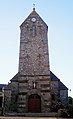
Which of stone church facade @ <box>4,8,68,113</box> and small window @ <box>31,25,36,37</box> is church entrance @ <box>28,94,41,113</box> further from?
small window @ <box>31,25,36,37</box>

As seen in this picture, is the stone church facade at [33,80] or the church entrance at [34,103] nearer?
the church entrance at [34,103]

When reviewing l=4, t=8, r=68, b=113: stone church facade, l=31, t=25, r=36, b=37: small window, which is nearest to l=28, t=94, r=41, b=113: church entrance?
l=4, t=8, r=68, b=113: stone church facade

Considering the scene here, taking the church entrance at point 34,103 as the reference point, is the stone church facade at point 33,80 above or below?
above

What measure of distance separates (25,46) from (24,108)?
1012 centimetres

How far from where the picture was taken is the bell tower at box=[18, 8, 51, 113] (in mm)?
35406

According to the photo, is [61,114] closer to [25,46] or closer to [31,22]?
[25,46]

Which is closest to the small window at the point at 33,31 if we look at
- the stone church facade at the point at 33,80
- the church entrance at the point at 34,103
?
the stone church facade at the point at 33,80

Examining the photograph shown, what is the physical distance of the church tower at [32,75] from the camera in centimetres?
3538

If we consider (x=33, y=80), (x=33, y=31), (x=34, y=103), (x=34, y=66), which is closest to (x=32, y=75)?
(x=33, y=80)

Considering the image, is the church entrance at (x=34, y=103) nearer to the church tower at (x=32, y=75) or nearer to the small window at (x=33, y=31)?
the church tower at (x=32, y=75)

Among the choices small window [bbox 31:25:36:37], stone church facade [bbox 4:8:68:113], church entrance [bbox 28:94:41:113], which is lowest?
church entrance [bbox 28:94:41:113]

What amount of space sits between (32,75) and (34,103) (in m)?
4.43

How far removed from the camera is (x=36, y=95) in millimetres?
35688

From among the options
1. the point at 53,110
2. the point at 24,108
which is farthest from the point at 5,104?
the point at 53,110
